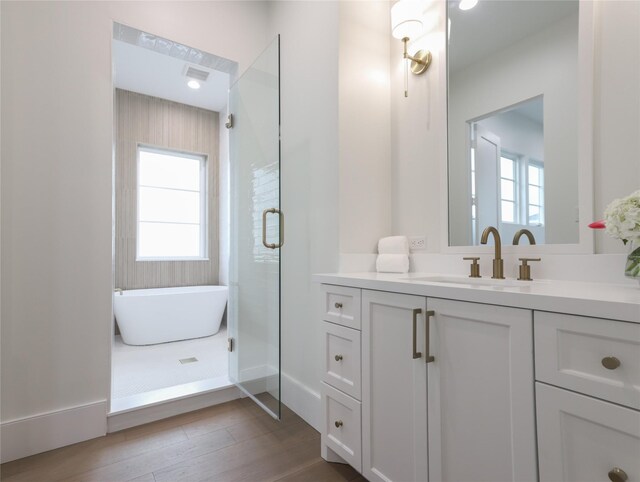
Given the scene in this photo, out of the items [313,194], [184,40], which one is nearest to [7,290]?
[313,194]

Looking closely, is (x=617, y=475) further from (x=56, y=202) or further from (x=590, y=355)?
(x=56, y=202)

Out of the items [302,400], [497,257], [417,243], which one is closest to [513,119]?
[497,257]

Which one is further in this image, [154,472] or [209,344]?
[209,344]

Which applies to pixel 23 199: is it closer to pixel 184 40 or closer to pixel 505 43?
pixel 184 40

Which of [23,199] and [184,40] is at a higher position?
[184,40]

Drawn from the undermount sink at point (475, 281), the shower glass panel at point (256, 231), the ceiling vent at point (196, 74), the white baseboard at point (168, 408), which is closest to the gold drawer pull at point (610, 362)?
the undermount sink at point (475, 281)

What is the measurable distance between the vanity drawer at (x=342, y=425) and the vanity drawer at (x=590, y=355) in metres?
0.79

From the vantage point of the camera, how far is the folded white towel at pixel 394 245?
1.73 meters

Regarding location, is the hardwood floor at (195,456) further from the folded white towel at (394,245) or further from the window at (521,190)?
the window at (521,190)

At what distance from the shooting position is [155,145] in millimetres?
4164

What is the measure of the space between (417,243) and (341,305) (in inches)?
23.9

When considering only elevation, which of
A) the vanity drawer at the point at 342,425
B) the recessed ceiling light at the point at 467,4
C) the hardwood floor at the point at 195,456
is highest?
the recessed ceiling light at the point at 467,4

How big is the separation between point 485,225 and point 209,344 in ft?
10.0

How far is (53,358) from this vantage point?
1.69 m
